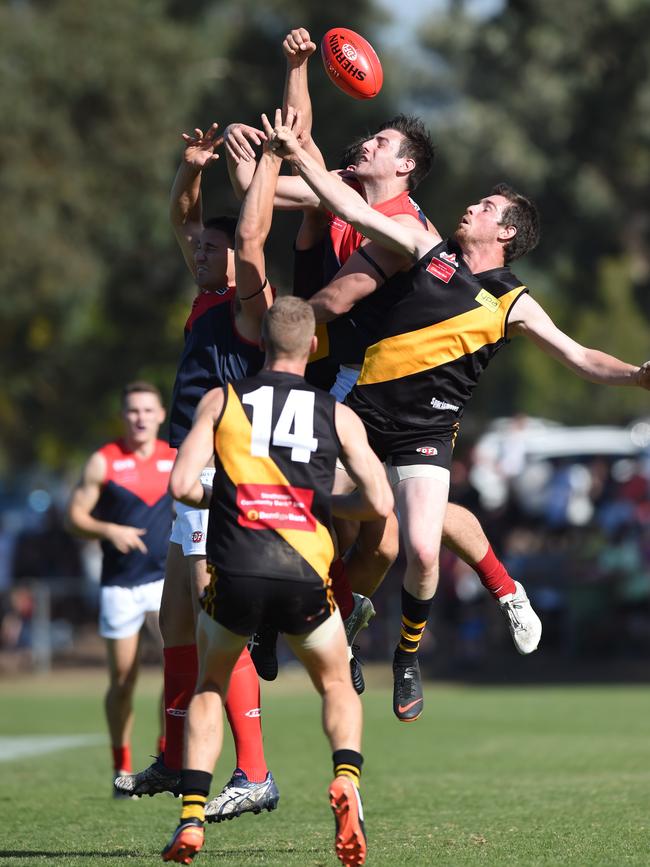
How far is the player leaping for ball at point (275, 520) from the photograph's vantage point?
6.05m

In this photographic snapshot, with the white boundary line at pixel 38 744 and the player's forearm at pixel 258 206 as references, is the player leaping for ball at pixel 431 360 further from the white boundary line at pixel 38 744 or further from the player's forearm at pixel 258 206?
the white boundary line at pixel 38 744

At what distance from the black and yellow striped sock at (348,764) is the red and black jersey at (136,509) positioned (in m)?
5.15

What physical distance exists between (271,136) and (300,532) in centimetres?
200

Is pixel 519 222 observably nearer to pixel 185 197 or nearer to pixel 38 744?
pixel 185 197

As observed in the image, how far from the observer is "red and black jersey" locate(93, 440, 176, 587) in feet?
36.4

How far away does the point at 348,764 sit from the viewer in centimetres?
607

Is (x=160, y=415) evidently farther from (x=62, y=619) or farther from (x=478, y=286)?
(x=62, y=619)

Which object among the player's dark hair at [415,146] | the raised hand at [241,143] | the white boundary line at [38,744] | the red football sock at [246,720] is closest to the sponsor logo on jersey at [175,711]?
the red football sock at [246,720]

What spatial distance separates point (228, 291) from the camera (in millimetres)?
7762

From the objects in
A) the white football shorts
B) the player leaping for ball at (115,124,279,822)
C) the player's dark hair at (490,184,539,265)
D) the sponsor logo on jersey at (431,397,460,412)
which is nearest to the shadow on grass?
the player leaping for ball at (115,124,279,822)

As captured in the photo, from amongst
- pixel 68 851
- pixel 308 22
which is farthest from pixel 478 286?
pixel 308 22

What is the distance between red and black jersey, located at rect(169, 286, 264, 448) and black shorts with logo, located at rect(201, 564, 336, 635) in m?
1.52

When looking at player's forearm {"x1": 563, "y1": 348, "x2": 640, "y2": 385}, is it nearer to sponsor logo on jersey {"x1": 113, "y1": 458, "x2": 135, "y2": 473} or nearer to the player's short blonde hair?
the player's short blonde hair

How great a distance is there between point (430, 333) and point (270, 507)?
1786mm
